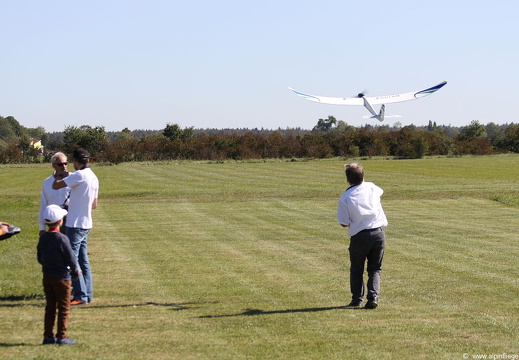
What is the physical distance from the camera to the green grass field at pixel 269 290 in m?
8.06

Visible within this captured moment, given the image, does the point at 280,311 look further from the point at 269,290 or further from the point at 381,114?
the point at 381,114

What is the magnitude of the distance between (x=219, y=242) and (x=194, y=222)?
5.67 meters

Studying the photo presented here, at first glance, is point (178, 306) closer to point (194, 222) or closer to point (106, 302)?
point (106, 302)

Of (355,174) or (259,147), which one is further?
(259,147)

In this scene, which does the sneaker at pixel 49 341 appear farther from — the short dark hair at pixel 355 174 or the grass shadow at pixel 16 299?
the short dark hair at pixel 355 174

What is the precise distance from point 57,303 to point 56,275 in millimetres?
315

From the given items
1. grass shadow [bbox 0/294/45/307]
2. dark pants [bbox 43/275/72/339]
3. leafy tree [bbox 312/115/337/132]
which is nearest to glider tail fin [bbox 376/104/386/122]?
grass shadow [bbox 0/294/45/307]

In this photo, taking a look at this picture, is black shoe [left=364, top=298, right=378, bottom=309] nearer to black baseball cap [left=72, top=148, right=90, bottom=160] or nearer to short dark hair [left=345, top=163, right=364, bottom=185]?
short dark hair [left=345, top=163, right=364, bottom=185]

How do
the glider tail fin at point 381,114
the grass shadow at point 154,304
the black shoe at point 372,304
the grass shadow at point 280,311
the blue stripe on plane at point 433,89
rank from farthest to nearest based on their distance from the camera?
the blue stripe on plane at point 433,89 < the glider tail fin at point 381,114 < the grass shadow at point 154,304 < the black shoe at point 372,304 < the grass shadow at point 280,311

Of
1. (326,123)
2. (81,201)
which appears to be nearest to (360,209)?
(81,201)

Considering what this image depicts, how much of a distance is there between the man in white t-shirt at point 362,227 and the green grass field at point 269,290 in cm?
34

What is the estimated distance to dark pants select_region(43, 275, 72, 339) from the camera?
8109 mm

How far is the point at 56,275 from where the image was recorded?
26.8ft

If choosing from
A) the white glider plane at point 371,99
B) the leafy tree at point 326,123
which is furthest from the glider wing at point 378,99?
the leafy tree at point 326,123
